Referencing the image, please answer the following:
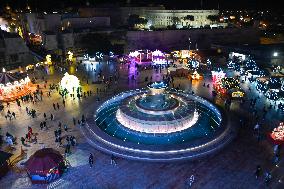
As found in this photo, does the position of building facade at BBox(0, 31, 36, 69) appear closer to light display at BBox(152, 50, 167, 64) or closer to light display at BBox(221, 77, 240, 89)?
light display at BBox(152, 50, 167, 64)

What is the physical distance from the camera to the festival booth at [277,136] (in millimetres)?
24139

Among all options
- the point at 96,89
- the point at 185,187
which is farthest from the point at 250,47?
the point at 185,187

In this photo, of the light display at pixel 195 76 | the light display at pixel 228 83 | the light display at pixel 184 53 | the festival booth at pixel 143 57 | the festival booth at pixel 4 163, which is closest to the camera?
the festival booth at pixel 4 163

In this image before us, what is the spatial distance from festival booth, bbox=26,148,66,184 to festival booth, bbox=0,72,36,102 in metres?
17.8

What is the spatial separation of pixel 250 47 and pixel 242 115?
25.2 m

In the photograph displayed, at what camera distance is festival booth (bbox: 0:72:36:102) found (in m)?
36.1

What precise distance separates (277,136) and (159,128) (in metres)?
9.84

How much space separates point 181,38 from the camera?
201ft

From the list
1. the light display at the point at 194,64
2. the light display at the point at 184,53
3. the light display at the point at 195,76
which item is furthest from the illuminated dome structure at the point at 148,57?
the light display at the point at 195,76

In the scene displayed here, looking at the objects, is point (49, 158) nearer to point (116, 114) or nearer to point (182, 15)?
point (116, 114)

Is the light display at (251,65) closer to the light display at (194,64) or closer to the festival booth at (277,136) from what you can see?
the light display at (194,64)

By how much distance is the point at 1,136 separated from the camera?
86.0ft

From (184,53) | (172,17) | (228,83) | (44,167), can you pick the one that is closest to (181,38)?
(184,53)

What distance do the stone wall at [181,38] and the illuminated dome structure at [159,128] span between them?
29579 mm
